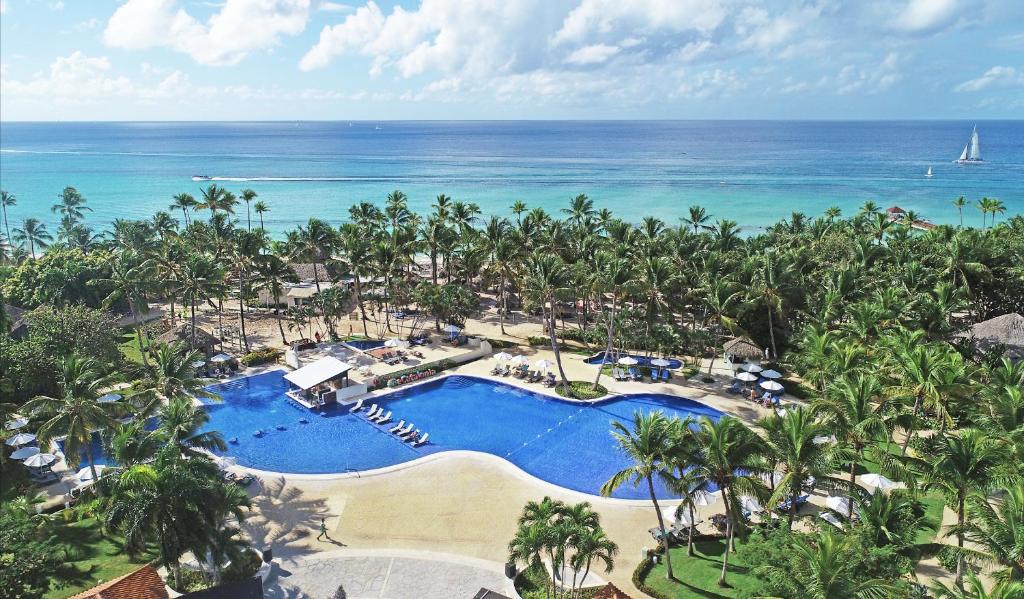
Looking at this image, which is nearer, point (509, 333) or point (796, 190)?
point (509, 333)

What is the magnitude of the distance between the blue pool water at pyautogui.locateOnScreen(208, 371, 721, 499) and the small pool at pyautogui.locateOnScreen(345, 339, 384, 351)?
601cm

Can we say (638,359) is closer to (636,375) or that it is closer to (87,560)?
(636,375)

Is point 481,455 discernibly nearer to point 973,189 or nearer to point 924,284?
point 924,284

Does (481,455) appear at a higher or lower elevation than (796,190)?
lower

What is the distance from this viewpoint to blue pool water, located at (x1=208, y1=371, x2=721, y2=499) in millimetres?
27312

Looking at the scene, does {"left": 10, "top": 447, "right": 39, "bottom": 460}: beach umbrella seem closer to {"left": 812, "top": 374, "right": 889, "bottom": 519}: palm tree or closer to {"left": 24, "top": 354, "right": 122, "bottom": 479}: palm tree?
{"left": 24, "top": 354, "right": 122, "bottom": 479}: palm tree

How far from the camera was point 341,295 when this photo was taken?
133 ft

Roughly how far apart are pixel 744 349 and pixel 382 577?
80.6 ft

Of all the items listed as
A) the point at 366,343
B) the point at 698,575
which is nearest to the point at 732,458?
the point at 698,575

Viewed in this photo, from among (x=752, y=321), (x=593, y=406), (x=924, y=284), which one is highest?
(x=924, y=284)

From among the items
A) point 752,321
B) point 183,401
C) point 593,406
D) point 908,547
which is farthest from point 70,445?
point 752,321

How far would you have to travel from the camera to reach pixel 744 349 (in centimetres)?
3559

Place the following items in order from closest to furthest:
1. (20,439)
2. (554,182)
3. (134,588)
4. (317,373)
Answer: (134,588) → (20,439) → (317,373) → (554,182)

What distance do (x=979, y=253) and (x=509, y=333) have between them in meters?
30.0
